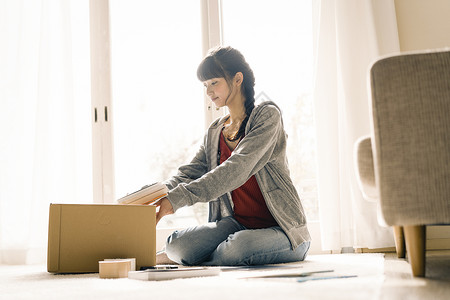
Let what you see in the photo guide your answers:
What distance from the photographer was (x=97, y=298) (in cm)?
97

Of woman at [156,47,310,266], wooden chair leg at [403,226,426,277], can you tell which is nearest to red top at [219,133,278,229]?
woman at [156,47,310,266]

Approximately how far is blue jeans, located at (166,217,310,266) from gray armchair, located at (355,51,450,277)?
2.19 feet

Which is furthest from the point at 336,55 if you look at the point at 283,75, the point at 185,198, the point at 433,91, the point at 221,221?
the point at 433,91

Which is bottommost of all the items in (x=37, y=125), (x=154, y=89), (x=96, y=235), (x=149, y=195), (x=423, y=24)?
(x=96, y=235)

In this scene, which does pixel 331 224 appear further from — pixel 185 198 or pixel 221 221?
pixel 185 198

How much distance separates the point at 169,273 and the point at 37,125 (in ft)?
5.08

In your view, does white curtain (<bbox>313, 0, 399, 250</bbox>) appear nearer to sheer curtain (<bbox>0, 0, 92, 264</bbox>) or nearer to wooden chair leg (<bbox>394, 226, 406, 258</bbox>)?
wooden chair leg (<bbox>394, 226, 406, 258</bbox>)

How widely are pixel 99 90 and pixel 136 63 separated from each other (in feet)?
0.85

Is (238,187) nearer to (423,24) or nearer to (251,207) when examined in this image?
(251,207)

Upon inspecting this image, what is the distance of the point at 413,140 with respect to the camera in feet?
3.45

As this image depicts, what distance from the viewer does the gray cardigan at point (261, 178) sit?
169 centimetres

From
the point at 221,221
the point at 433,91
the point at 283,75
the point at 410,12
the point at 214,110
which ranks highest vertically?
the point at 410,12

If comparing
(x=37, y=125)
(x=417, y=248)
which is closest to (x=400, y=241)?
(x=417, y=248)

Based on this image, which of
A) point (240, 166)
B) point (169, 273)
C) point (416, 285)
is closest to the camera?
point (416, 285)
